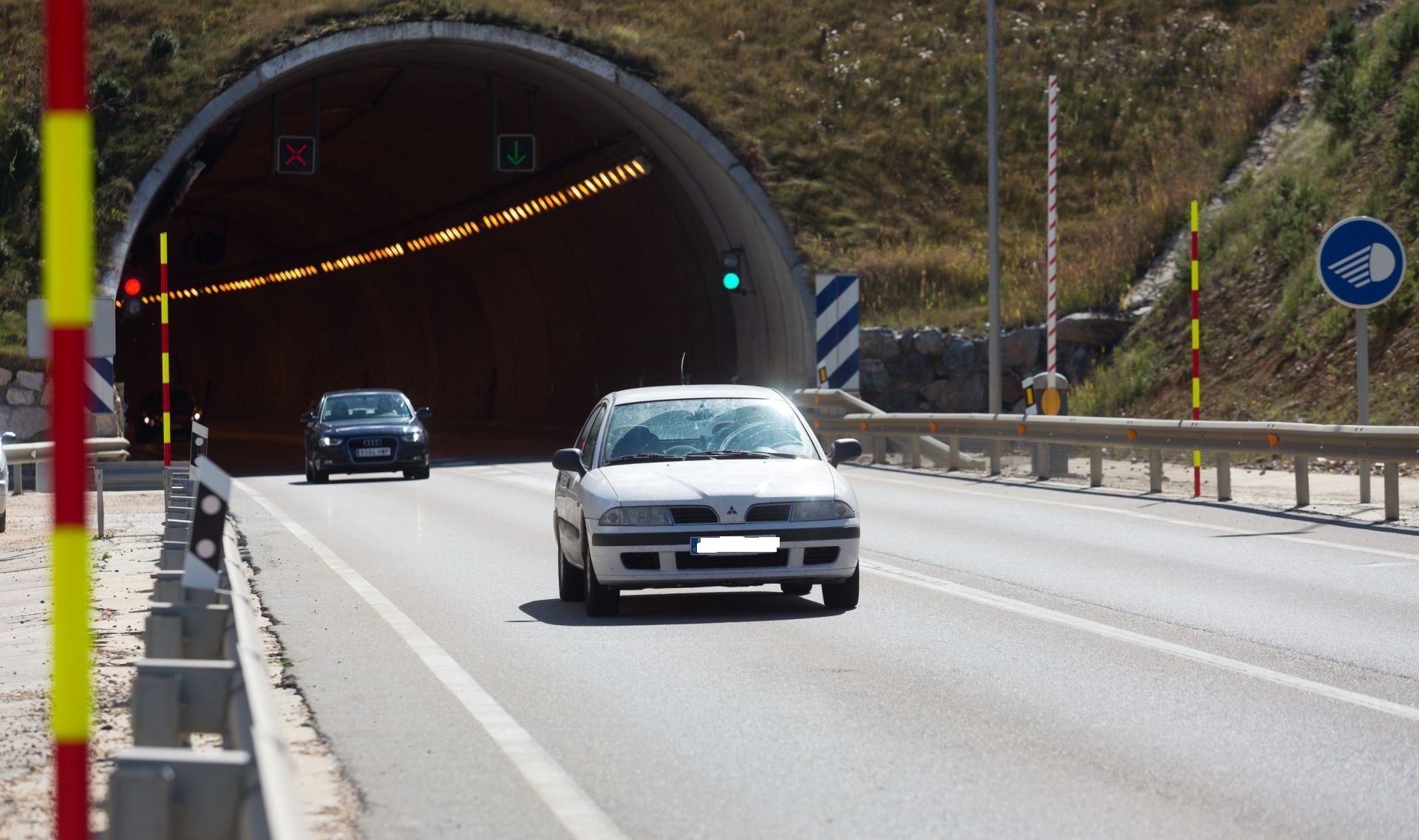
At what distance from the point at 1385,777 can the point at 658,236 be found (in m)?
33.3

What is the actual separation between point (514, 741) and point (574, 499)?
484 centimetres

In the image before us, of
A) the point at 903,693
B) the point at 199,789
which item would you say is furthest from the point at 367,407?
the point at 199,789

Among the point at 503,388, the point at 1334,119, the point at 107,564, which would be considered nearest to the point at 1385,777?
the point at 107,564

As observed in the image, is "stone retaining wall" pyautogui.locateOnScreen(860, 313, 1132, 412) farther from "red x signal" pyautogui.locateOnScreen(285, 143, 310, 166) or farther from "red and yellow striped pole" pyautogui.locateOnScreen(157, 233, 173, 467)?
"red and yellow striped pole" pyautogui.locateOnScreen(157, 233, 173, 467)

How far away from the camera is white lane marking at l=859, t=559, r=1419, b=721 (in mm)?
8367

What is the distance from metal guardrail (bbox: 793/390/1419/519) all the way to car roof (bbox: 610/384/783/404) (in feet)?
21.6

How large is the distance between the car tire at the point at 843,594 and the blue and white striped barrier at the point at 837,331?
19.5m

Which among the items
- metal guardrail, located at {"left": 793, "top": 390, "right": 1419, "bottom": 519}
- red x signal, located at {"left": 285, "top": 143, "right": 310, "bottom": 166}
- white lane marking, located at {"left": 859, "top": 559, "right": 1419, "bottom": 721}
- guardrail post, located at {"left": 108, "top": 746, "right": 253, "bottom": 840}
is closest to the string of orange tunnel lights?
red x signal, located at {"left": 285, "top": 143, "right": 310, "bottom": 166}

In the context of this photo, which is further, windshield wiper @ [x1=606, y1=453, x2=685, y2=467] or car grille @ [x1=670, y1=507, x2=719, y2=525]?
windshield wiper @ [x1=606, y1=453, x2=685, y2=467]

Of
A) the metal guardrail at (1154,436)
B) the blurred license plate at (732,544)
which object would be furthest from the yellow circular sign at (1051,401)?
the blurred license plate at (732,544)

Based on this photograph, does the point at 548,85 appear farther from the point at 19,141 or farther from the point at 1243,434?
the point at 1243,434

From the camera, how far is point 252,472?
34.1 metres

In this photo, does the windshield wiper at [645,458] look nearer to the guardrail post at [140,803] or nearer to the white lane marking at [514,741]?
the white lane marking at [514,741]

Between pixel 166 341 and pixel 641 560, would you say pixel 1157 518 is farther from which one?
pixel 166 341
